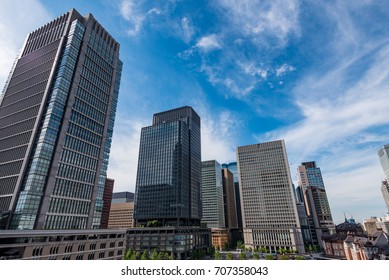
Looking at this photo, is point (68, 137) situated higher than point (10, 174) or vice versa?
point (68, 137)

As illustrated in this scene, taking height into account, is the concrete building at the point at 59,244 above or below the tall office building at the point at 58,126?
below

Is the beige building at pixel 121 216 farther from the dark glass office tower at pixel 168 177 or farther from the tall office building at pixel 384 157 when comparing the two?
the tall office building at pixel 384 157

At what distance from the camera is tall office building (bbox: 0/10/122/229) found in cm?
3644

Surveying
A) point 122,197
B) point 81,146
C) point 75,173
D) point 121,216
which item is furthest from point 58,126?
point 122,197

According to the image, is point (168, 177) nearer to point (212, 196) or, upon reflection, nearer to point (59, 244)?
point (212, 196)

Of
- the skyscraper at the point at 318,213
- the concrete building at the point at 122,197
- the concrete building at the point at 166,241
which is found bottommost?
the concrete building at the point at 166,241

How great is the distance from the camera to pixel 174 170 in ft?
278

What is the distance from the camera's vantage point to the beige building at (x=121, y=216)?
12556cm

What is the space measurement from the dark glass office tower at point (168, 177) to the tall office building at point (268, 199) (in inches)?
873

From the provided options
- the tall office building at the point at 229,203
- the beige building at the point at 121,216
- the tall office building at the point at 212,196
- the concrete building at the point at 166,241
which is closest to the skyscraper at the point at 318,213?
the tall office building at the point at 229,203

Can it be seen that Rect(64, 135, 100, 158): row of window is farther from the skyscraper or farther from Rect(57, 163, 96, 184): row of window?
the skyscraper
